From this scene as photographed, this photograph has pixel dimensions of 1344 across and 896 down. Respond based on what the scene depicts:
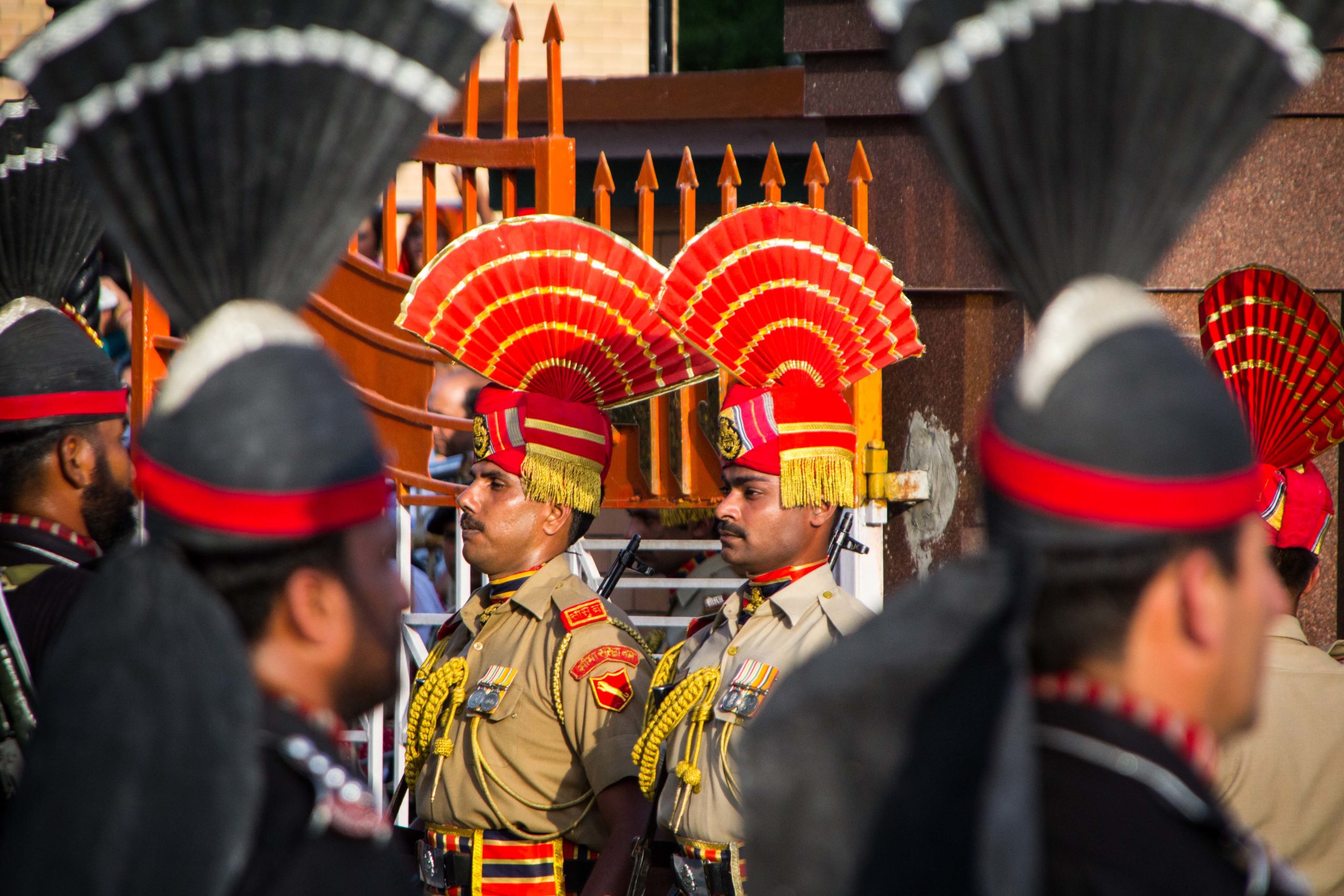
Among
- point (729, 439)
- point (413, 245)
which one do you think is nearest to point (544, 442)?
point (729, 439)

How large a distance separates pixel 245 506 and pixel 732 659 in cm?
216

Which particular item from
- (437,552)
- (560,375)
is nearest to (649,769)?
(560,375)

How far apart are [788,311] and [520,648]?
1215 mm

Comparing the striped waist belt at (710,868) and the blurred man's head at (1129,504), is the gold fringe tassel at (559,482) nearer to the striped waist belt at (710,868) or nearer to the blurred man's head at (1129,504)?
the striped waist belt at (710,868)

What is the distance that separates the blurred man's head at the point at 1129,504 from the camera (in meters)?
1.47

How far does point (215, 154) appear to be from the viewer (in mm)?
1771

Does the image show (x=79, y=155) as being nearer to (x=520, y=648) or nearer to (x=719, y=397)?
(x=520, y=648)

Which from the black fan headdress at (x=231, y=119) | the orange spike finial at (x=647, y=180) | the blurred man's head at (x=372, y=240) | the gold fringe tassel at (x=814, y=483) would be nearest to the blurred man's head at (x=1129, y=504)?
the black fan headdress at (x=231, y=119)

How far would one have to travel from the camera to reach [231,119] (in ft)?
5.81

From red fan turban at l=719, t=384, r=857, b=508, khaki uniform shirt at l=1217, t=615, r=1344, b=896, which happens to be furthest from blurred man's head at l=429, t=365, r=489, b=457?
khaki uniform shirt at l=1217, t=615, r=1344, b=896

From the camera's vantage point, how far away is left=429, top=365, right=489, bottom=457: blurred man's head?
689 centimetres

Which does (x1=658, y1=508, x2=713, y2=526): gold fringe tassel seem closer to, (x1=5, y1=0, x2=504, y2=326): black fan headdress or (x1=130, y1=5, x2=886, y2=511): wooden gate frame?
(x1=130, y1=5, x2=886, y2=511): wooden gate frame

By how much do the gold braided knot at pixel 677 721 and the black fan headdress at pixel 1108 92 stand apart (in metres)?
2.06

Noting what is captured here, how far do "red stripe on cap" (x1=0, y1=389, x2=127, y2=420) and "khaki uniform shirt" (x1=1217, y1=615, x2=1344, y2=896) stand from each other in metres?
2.77
